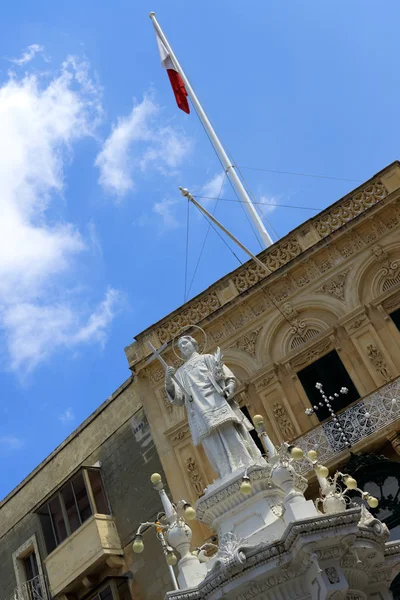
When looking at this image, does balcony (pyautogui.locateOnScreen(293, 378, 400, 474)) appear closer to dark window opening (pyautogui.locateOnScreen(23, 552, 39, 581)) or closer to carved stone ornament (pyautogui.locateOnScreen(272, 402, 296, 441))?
carved stone ornament (pyautogui.locateOnScreen(272, 402, 296, 441))

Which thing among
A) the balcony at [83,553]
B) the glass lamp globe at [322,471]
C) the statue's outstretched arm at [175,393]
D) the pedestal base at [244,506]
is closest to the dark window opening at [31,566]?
the balcony at [83,553]

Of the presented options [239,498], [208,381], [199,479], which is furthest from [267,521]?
[199,479]

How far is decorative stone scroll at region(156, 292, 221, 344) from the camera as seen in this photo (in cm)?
2203

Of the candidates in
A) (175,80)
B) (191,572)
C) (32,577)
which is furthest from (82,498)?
(175,80)

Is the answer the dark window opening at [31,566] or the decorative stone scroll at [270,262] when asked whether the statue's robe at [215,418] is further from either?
→ the dark window opening at [31,566]

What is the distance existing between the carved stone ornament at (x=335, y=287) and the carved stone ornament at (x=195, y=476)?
218 inches

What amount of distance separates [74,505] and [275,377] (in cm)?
706

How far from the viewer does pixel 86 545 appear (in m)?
21.2

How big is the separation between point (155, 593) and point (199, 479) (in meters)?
3.00

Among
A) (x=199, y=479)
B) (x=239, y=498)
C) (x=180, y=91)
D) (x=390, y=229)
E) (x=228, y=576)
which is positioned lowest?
(x=228, y=576)

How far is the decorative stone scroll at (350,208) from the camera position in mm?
20656

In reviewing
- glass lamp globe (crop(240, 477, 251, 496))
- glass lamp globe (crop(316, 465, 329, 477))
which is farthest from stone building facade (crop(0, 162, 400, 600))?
glass lamp globe (crop(240, 477, 251, 496))

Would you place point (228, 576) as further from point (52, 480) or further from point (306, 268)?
point (52, 480)

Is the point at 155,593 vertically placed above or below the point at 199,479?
below
